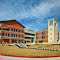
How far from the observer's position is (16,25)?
2425 inches

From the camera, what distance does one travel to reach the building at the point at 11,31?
5252 centimetres

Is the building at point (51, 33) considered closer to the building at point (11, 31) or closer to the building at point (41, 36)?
the building at point (41, 36)

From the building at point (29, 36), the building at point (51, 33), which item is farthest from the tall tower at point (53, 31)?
the building at point (29, 36)

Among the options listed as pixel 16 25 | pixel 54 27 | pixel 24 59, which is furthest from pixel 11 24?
pixel 24 59

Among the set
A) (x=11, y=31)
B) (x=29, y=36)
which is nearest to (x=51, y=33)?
(x=29, y=36)

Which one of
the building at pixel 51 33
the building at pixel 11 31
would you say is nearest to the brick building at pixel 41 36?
the building at pixel 51 33

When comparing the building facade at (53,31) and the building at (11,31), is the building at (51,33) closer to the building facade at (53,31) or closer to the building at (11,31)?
the building facade at (53,31)

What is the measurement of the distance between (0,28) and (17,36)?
14.5 m

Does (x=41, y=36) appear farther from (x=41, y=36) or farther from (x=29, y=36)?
(x=29, y=36)

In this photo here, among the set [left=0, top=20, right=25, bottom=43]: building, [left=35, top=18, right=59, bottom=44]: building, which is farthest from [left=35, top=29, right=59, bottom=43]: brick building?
[left=0, top=20, right=25, bottom=43]: building

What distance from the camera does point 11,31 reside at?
5756 centimetres

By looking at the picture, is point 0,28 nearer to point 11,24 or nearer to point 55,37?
point 11,24

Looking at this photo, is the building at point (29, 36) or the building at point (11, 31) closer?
the building at point (11, 31)

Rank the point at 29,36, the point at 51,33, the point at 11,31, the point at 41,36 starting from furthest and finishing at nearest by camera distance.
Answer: the point at 41,36
the point at 29,36
the point at 51,33
the point at 11,31
